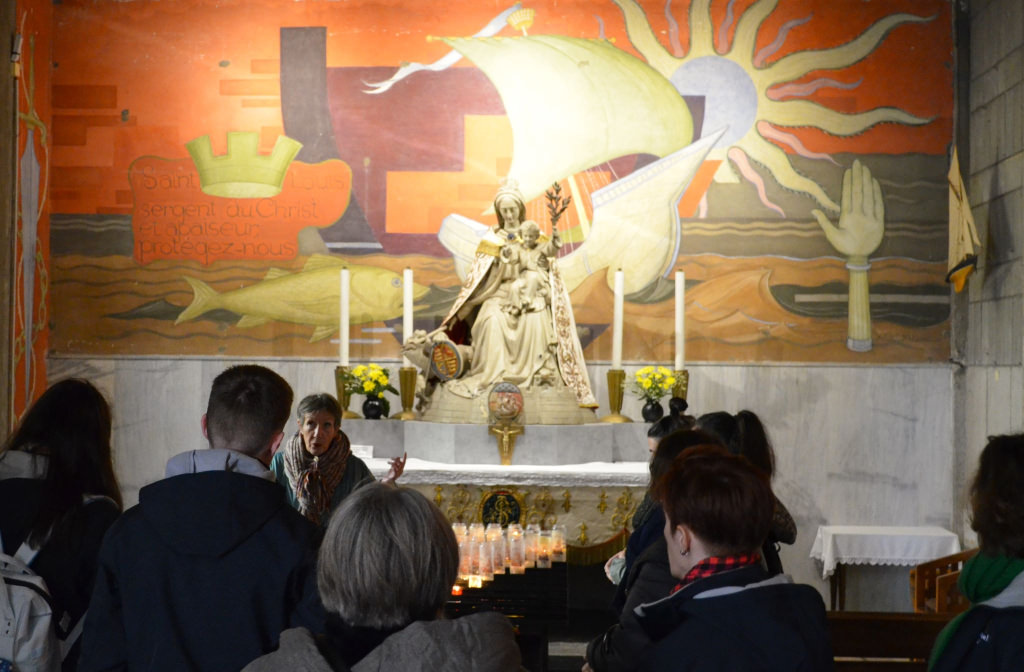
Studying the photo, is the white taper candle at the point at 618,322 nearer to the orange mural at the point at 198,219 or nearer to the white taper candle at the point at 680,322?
the white taper candle at the point at 680,322

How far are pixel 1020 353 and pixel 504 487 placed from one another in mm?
3700

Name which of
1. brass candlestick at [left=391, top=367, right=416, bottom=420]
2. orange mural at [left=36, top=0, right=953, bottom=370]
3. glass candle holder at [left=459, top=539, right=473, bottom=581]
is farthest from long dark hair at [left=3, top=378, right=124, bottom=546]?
orange mural at [left=36, top=0, right=953, bottom=370]

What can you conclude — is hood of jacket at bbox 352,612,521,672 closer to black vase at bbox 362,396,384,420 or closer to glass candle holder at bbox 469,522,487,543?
glass candle holder at bbox 469,522,487,543

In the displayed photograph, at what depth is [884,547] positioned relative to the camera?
27.9ft

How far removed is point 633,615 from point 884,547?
20.7 feet

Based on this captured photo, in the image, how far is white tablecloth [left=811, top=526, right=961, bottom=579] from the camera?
8453 mm

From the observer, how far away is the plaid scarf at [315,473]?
4180 mm

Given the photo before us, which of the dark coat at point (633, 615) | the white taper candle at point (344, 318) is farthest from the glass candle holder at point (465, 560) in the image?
the white taper candle at point (344, 318)

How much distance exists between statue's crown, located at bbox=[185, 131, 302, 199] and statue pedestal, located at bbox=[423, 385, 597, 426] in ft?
8.46

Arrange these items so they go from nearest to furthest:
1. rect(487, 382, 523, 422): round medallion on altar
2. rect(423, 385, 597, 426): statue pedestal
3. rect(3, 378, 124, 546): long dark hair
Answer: rect(3, 378, 124, 546): long dark hair
rect(487, 382, 523, 422): round medallion on altar
rect(423, 385, 597, 426): statue pedestal

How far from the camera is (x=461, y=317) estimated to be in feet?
27.5

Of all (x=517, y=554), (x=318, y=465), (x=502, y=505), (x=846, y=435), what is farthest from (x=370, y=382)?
(x=318, y=465)

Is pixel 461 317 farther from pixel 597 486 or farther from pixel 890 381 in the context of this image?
pixel 890 381

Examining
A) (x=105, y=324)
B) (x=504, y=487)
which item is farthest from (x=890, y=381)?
Answer: (x=105, y=324)
